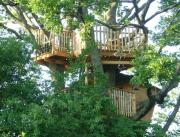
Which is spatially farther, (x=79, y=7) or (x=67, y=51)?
(x=67, y=51)

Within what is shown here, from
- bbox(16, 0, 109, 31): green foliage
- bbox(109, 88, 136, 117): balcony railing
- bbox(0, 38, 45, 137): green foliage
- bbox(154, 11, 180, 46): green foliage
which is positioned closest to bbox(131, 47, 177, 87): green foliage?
bbox(154, 11, 180, 46): green foliage

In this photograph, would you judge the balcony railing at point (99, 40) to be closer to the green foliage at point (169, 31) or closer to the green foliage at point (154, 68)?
the green foliage at point (169, 31)

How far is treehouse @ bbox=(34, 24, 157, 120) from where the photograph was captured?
1900cm

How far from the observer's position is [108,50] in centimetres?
1956

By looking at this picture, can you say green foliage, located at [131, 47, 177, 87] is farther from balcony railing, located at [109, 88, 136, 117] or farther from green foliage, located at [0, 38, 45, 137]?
green foliage, located at [0, 38, 45, 137]

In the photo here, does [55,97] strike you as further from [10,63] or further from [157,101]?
[157,101]

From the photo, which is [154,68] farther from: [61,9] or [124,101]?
[124,101]

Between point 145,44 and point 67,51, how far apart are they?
9.33 feet

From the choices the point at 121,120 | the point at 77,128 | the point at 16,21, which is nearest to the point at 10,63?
the point at 77,128

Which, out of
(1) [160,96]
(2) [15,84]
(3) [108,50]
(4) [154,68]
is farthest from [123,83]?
(2) [15,84]

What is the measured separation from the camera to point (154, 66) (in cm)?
1523

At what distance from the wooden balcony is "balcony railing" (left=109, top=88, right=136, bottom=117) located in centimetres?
132

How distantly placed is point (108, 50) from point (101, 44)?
358 millimetres

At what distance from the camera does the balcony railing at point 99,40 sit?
19031 mm
